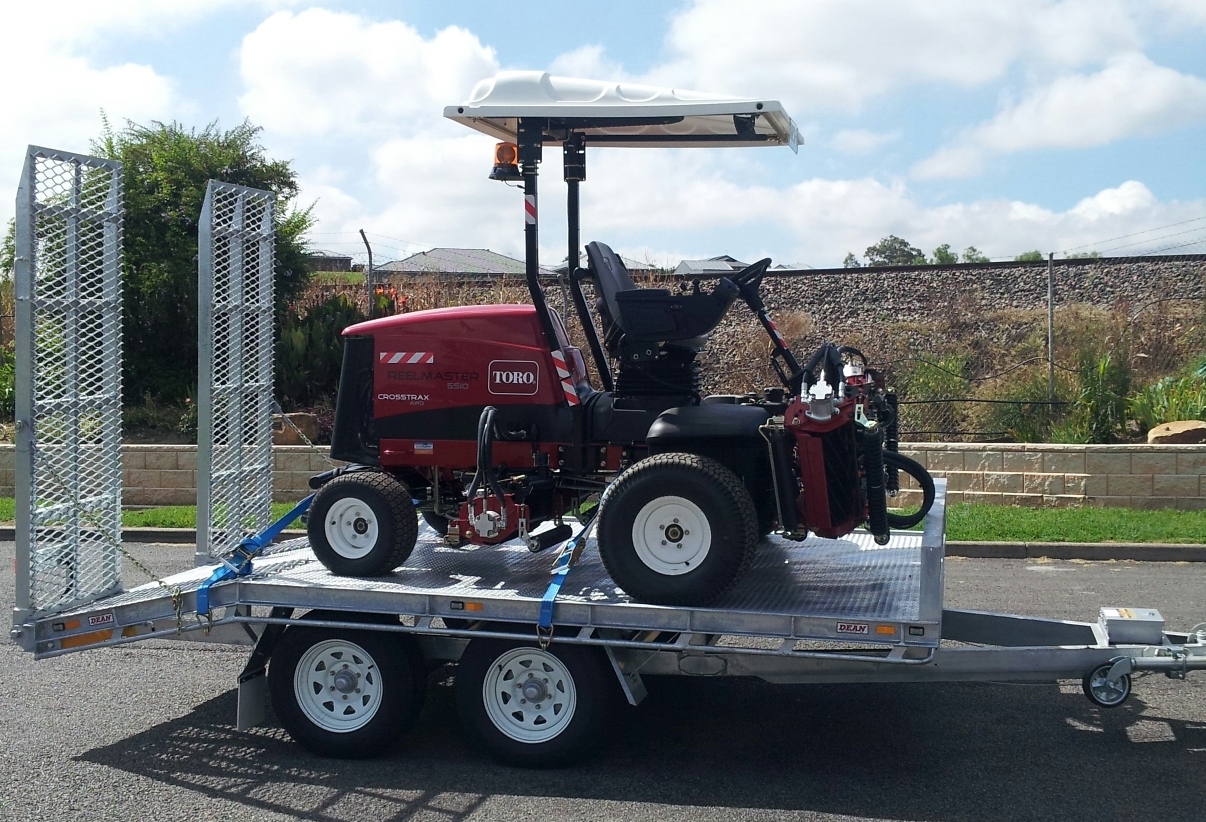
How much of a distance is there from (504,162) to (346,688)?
2684mm

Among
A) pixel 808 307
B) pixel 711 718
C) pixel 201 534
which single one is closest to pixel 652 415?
pixel 711 718

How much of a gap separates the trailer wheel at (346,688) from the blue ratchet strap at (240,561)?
44cm

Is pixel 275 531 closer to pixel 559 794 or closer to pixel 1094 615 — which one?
pixel 559 794

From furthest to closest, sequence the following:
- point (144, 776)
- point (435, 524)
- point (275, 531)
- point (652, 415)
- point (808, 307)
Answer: point (808, 307)
point (435, 524)
point (275, 531)
point (652, 415)
point (144, 776)

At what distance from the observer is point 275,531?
21.0ft

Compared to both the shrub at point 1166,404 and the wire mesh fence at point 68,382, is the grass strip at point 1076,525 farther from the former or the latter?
the wire mesh fence at point 68,382

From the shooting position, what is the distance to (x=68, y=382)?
6.03 metres

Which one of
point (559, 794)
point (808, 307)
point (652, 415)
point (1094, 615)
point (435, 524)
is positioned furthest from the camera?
point (808, 307)


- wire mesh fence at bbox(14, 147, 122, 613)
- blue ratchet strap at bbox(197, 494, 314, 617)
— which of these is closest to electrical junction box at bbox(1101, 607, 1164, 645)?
blue ratchet strap at bbox(197, 494, 314, 617)

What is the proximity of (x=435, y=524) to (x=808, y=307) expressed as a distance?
12.1 metres

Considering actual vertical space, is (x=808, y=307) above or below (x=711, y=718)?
above

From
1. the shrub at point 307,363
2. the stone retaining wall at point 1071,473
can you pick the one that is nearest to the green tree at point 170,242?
the shrub at point 307,363

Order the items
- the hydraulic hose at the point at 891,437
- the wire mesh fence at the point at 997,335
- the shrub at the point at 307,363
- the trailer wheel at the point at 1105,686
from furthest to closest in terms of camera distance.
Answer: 1. the shrub at the point at 307,363
2. the wire mesh fence at the point at 997,335
3. the hydraulic hose at the point at 891,437
4. the trailer wheel at the point at 1105,686

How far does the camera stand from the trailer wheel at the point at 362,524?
5.93m
